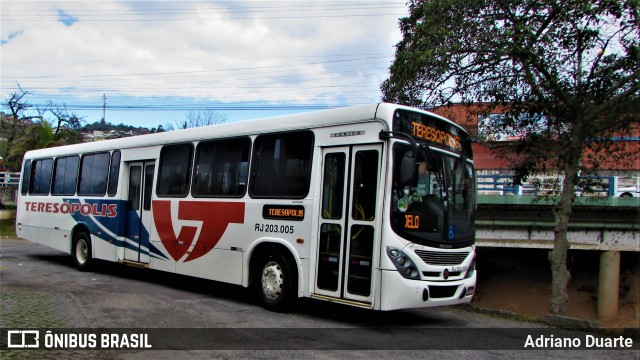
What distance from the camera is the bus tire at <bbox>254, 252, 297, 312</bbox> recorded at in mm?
7887

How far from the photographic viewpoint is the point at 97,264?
13.6 meters

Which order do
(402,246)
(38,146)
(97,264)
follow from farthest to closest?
1. (38,146)
2. (97,264)
3. (402,246)

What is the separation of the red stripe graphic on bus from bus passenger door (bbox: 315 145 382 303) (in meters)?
1.90

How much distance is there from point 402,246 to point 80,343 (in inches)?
162

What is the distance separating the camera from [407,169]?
6.86 metres

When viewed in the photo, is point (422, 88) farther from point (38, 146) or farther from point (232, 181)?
point (38, 146)

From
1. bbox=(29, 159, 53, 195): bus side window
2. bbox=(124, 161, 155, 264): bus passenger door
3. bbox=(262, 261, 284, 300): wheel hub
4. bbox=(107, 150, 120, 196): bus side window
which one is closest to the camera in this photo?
bbox=(262, 261, 284, 300): wheel hub

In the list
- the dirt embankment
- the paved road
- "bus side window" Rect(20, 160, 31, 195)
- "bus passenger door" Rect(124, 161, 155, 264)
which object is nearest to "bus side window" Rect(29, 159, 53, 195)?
"bus side window" Rect(20, 160, 31, 195)

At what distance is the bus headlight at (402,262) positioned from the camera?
6742 mm

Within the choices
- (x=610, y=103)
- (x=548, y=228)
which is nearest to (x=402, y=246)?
(x=610, y=103)

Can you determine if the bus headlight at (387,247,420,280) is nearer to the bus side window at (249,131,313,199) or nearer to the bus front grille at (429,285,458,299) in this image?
the bus front grille at (429,285,458,299)

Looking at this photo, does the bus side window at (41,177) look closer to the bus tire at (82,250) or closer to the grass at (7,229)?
the bus tire at (82,250)

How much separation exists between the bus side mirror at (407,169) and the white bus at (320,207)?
A: 16 millimetres

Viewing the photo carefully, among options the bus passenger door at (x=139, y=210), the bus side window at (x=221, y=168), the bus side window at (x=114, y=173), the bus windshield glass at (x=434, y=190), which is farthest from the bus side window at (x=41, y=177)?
the bus windshield glass at (x=434, y=190)
